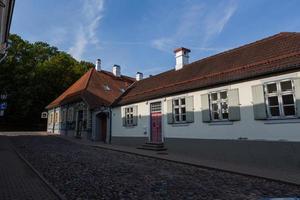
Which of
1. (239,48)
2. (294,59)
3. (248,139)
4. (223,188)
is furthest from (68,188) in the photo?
(239,48)

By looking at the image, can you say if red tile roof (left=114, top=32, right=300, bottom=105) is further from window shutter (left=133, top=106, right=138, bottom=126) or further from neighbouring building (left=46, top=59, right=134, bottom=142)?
neighbouring building (left=46, top=59, right=134, bottom=142)

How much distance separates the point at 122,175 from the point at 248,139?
6.13 meters

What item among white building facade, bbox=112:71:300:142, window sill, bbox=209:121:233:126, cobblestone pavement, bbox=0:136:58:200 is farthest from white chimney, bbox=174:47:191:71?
cobblestone pavement, bbox=0:136:58:200

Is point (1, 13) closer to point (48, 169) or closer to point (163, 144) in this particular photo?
point (48, 169)

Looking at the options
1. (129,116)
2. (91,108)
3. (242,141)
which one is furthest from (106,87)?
(242,141)

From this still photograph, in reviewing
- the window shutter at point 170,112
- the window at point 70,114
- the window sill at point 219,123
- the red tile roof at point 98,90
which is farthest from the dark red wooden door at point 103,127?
the window sill at point 219,123

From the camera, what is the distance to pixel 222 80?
45.5 feet

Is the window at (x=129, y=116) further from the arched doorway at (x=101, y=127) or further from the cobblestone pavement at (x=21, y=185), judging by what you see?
the cobblestone pavement at (x=21, y=185)

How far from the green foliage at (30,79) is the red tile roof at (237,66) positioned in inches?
1095

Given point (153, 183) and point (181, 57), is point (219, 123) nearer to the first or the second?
point (153, 183)

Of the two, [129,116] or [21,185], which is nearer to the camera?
[21,185]

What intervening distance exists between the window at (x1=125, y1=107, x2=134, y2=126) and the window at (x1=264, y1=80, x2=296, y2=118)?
11157 mm

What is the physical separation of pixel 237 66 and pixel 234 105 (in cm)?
263

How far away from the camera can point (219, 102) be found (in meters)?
14.2
